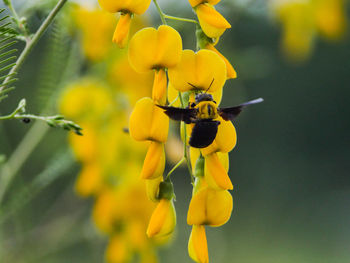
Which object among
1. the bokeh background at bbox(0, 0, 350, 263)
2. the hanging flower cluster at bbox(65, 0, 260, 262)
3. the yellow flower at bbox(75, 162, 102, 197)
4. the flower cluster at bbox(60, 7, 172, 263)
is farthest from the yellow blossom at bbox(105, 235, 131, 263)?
the hanging flower cluster at bbox(65, 0, 260, 262)

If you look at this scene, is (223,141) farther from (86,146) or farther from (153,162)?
→ (86,146)

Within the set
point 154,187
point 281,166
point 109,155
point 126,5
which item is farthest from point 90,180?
point 281,166

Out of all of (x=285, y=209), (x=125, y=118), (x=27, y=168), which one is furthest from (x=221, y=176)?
(x=285, y=209)

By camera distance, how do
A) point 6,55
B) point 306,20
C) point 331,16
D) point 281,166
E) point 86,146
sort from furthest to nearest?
point 281,166, point 306,20, point 331,16, point 86,146, point 6,55

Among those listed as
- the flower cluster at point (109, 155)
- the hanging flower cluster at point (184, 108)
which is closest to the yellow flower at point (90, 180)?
the flower cluster at point (109, 155)

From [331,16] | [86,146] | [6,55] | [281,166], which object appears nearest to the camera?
[6,55]

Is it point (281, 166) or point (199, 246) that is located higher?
point (199, 246)

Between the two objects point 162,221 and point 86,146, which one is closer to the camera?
point 162,221
